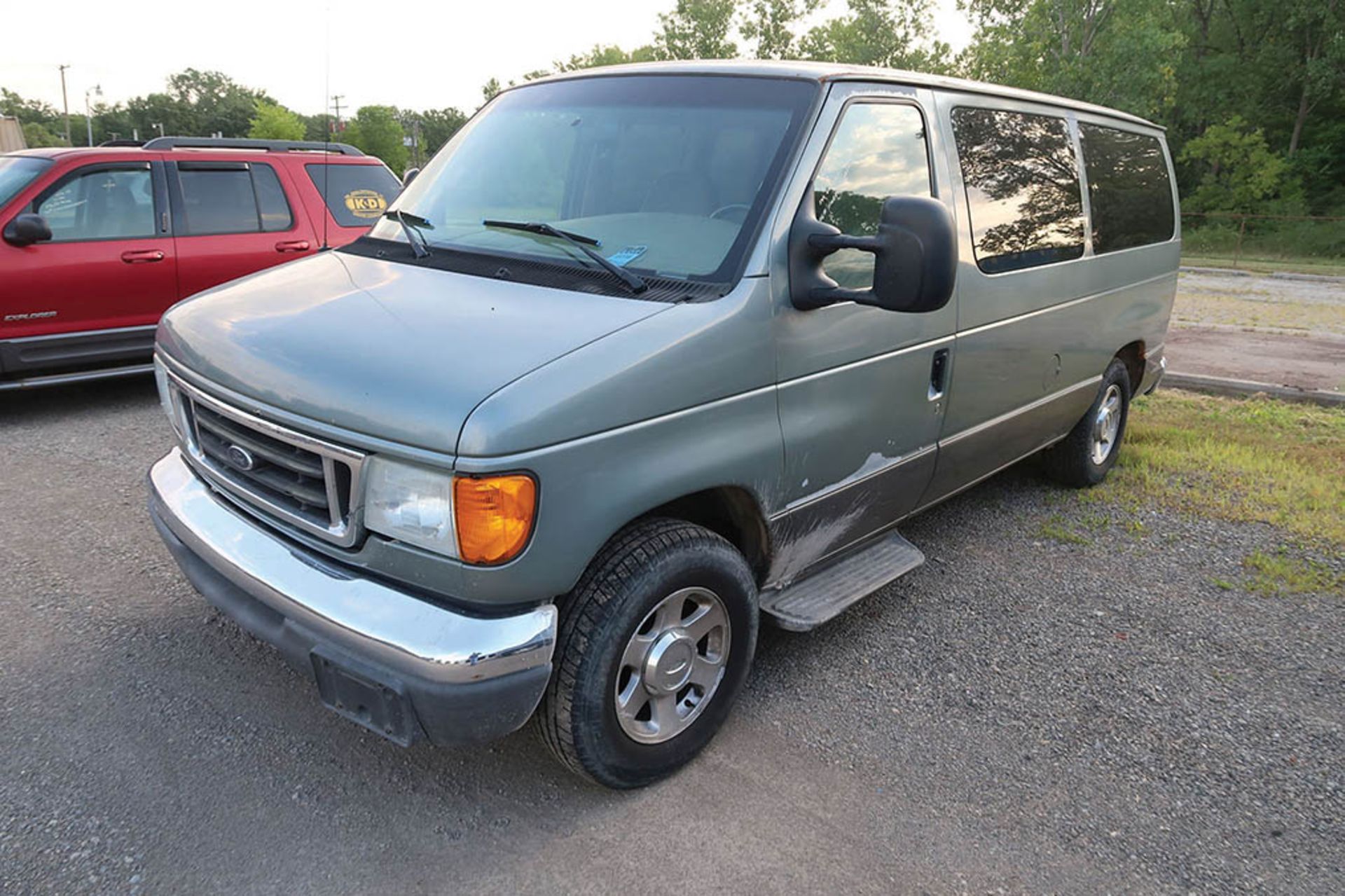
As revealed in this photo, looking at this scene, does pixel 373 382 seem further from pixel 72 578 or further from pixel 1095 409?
pixel 1095 409

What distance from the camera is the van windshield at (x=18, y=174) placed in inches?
256

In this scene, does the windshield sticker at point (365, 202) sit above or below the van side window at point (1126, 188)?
below

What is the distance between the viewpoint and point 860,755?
9.93 feet

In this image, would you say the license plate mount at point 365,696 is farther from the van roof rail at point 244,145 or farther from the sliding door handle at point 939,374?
the van roof rail at point 244,145

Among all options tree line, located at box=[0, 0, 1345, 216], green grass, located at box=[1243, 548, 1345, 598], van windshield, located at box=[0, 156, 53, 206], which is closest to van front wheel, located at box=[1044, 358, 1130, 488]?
green grass, located at box=[1243, 548, 1345, 598]

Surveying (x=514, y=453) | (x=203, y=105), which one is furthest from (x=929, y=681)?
(x=203, y=105)

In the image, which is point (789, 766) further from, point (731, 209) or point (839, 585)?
point (731, 209)

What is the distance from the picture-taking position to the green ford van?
2305 millimetres

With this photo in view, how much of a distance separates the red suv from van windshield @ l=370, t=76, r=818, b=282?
3.69 meters

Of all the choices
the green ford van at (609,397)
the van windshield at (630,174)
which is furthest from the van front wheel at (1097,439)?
the van windshield at (630,174)

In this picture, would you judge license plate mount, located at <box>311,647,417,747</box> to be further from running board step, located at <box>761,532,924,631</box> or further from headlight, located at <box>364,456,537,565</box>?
running board step, located at <box>761,532,924,631</box>

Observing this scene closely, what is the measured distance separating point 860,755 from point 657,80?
8.15 feet

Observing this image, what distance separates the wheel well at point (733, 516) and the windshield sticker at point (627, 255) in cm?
77

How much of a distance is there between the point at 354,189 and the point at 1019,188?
6.28 meters
